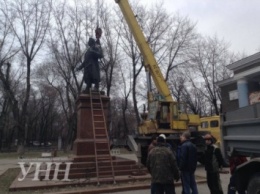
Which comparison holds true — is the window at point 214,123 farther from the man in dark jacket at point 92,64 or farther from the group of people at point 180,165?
the group of people at point 180,165

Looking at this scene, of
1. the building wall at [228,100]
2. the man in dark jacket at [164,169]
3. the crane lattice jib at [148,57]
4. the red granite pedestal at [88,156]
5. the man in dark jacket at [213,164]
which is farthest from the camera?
the building wall at [228,100]

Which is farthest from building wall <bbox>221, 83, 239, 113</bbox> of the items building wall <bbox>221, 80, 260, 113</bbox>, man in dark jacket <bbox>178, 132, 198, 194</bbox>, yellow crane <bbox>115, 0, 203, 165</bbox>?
man in dark jacket <bbox>178, 132, 198, 194</bbox>

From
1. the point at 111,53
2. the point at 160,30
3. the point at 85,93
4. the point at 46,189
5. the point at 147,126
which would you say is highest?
the point at 160,30

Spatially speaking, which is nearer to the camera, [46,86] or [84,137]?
[84,137]

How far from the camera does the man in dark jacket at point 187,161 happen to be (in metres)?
7.14

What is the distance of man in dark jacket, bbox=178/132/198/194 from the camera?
281 inches

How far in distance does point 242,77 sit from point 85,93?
1460 centimetres

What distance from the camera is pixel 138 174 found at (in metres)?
11.6

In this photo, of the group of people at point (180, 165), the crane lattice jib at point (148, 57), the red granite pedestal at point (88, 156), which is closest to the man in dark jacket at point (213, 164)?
the group of people at point (180, 165)

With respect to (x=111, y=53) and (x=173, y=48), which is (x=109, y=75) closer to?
(x=111, y=53)

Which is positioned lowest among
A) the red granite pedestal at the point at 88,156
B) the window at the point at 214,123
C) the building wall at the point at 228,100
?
the red granite pedestal at the point at 88,156

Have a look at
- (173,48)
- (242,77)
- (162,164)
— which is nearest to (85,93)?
(162,164)

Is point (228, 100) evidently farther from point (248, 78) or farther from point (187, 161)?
point (187, 161)

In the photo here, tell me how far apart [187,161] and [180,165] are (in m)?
0.19
